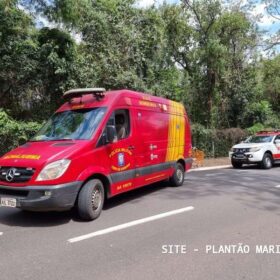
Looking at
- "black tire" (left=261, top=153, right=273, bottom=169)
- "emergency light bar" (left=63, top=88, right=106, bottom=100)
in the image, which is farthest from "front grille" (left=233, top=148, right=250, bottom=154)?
"emergency light bar" (left=63, top=88, right=106, bottom=100)

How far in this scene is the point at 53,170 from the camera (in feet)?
19.4

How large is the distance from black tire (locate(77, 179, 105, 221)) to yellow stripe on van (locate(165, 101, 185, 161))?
3.24m

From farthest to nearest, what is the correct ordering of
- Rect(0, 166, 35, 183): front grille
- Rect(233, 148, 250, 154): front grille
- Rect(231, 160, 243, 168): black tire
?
Rect(231, 160, 243, 168): black tire, Rect(233, 148, 250, 154): front grille, Rect(0, 166, 35, 183): front grille

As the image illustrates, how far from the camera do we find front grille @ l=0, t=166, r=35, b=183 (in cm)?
597

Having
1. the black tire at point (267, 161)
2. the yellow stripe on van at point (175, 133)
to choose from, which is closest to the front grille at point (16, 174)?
the yellow stripe on van at point (175, 133)

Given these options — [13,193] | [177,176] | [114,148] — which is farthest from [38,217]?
[177,176]

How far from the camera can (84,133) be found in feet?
22.3

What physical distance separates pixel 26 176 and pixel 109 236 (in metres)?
1.74

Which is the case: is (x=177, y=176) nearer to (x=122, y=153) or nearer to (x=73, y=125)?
(x=122, y=153)

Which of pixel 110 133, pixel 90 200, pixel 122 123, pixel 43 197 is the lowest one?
pixel 90 200

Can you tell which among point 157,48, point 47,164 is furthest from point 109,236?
point 157,48

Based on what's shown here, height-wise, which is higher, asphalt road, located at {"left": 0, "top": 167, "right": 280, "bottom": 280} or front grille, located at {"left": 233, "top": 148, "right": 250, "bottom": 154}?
front grille, located at {"left": 233, "top": 148, "right": 250, "bottom": 154}

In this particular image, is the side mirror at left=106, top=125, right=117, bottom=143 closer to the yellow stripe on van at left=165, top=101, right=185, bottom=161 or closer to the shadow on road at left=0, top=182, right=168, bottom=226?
the shadow on road at left=0, top=182, right=168, bottom=226

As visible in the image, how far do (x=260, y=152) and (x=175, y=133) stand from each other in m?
7.48
